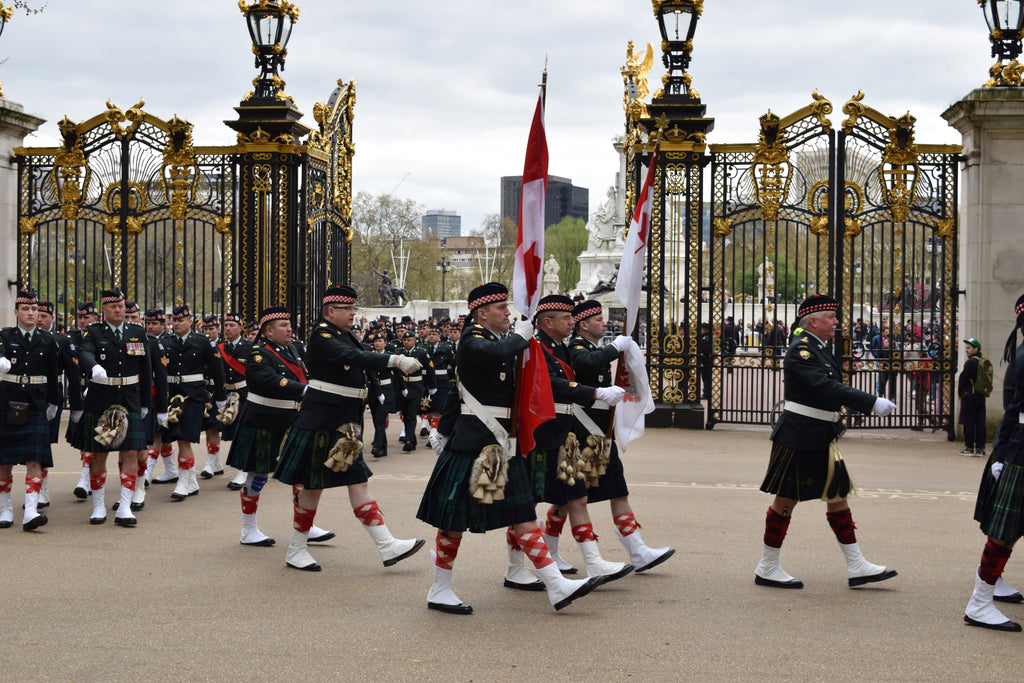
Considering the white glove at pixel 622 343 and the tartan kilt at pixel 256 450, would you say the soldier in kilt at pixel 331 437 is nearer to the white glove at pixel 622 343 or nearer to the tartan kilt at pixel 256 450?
the tartan kilt at pixel 256 450

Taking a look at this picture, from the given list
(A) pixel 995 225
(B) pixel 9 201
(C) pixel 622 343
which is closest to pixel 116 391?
(C) pixel 622 343

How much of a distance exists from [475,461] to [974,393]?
9050 millimetres

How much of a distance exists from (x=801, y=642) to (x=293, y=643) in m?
2.56

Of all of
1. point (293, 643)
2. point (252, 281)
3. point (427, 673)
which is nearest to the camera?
point (427, 673)

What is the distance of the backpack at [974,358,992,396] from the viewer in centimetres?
1329

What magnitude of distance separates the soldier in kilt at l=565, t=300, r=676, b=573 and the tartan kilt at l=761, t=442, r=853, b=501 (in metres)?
0.85

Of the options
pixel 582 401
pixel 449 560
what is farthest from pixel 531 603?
pixel 582 401

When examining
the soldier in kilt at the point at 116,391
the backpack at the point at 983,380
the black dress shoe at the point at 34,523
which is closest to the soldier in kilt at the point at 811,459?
the soldier in kilt at the point at 116,391

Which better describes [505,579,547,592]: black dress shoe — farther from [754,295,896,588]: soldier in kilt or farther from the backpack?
the backpack

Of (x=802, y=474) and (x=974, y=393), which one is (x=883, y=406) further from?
(x=974, y=393)

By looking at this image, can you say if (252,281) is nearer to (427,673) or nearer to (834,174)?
(834,174)

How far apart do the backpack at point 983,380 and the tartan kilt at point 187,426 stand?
871 cm

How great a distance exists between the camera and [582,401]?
6934 millimetres

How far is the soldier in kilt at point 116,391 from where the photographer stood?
9055 millimetres
